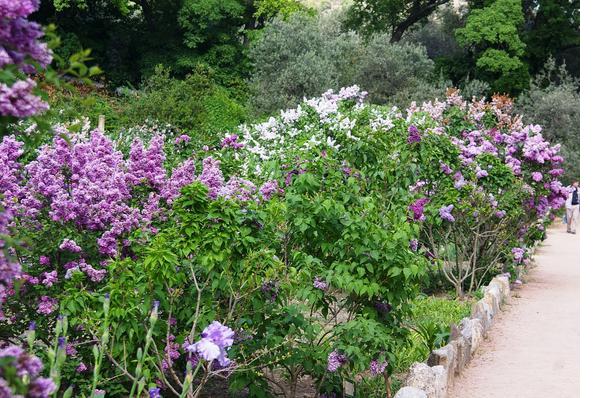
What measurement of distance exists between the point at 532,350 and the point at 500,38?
2826 cm

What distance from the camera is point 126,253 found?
5.61 metres

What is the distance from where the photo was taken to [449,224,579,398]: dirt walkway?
6.90 metres

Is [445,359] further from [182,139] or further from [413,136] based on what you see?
[182,139]

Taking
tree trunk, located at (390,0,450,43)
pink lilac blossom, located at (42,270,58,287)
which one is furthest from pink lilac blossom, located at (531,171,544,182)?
tree trunk, located at (390,0,450,43)

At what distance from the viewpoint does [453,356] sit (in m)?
6.99

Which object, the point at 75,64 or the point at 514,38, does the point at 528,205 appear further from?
the point at 514,38

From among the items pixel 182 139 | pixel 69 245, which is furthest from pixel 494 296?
pixel 69 245

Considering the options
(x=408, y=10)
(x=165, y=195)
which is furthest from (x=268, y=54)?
(x=165, y=195)

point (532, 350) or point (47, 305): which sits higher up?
point (47, 305)

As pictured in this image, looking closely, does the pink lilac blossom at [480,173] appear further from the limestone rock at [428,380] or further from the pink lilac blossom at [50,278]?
the pink lilac blossom at [50,278]

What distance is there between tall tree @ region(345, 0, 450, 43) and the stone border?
2725cm
